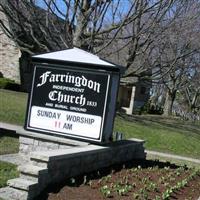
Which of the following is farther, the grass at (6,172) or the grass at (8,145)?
the grass at (8,145)

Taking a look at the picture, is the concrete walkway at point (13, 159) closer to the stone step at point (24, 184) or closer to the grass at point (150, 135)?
the stone step at point (24, 184)

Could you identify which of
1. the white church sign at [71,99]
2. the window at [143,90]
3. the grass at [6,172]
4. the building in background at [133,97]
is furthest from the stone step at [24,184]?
the window at [143,90]

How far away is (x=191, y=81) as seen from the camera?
154ft

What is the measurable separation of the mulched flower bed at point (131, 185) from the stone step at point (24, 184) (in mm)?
221

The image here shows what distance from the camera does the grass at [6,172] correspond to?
8.44 m

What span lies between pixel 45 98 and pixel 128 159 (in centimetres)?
250

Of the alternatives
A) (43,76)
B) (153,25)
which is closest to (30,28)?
(153,25)

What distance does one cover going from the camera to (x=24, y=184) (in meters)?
7.41

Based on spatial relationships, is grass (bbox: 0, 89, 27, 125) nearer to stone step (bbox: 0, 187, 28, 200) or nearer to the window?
stone step (bbox: 0, 187, 28, 200)

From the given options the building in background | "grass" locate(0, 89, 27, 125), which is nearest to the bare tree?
"grass" locate(0, 89, 27, 125)

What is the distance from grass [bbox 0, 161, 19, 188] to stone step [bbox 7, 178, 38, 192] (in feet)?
1.98

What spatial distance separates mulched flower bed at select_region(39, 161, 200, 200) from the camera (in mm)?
8023

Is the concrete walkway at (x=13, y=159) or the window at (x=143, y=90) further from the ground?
the window at (x=143, y=90)

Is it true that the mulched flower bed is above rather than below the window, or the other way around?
below
